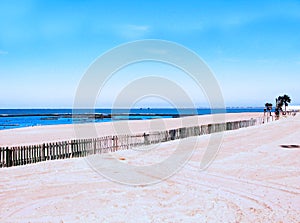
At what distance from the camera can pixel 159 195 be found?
10.5 metres

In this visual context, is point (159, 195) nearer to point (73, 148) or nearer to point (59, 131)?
point (73, 148)

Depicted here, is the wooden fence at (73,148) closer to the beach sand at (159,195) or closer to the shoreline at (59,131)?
the beach sand at (159,195)

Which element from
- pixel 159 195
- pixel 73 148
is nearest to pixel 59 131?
pixel 73 148

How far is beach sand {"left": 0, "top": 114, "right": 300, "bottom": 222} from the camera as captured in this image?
850 cm

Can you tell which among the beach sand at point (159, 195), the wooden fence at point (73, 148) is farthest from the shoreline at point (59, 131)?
the beach sand at point (159, 195)

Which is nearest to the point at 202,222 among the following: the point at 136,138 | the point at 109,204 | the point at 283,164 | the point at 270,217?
the point at 270,217

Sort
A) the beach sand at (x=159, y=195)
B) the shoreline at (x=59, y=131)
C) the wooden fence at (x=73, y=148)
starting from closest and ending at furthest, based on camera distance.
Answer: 1. the beach sand at (x=159, y=195)
2. the wooden fence at (x=73, y=148)
3. the shoreline at (x=59, y=131)

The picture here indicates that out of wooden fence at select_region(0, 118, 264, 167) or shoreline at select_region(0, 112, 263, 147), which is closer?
wooden fence at select_region(0, 118, 264, 167)

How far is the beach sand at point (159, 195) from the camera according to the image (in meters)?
8.50

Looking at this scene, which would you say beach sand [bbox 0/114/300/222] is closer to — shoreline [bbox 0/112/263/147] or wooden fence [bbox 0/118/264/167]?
wooden fence [bbox 0/118/264/167]

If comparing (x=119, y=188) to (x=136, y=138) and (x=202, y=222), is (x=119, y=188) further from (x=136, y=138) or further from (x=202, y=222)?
(x=136, y=138)

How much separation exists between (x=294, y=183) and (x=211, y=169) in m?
3.87

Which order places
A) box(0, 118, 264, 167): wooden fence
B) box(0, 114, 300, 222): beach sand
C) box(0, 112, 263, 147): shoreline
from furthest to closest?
box(0, 112, 263, 147): shoreline
box(0, 118, 264, 167): wooden fence
box(0, 114, 300, 222): beach sand

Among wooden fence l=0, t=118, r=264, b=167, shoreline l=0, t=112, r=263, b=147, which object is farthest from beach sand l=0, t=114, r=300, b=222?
shoreline l=0, t=112, r=263, b=147
